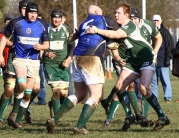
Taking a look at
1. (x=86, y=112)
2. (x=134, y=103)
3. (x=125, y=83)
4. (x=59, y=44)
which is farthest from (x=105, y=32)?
(x=59, y=44)

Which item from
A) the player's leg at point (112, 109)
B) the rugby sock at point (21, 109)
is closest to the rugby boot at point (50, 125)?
the rugby sock at point (21, 109)

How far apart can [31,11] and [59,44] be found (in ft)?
5.01

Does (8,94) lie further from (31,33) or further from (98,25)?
(98,25)

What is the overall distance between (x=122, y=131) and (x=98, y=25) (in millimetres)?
1839

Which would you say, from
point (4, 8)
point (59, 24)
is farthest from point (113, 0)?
point (59, 24)

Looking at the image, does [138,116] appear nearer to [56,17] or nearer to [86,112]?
[86,112]

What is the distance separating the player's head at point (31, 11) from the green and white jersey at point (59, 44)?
4.01 ft

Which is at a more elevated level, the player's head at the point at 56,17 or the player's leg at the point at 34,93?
the player's head at the point at 56,17

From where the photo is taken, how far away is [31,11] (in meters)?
11.5

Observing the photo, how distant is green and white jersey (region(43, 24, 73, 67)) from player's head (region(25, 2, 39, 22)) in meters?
1.22

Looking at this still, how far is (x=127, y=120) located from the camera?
36.0 ft

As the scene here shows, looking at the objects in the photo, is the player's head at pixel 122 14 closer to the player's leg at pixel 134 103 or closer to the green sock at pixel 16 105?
the player's leg at pixel 134 103

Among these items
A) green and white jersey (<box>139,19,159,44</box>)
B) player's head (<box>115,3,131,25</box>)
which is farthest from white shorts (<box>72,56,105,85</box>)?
green and white jersey (<box>139,19,159,44</box>)

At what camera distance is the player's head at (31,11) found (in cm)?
1148
